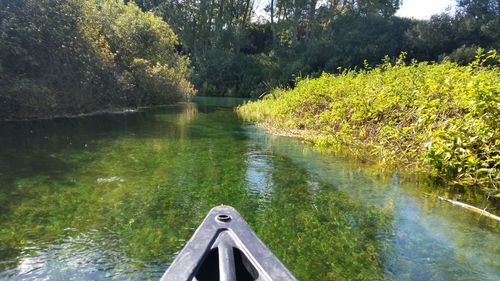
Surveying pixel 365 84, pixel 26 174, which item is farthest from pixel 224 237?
pixel 365 84

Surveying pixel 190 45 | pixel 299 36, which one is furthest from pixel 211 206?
pixel 299 36

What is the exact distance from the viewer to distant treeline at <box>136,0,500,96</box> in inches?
1076

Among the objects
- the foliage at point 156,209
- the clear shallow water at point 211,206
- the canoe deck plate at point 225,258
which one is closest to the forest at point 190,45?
the foliage at point 156,209

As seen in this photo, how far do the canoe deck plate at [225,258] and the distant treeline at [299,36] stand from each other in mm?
27005

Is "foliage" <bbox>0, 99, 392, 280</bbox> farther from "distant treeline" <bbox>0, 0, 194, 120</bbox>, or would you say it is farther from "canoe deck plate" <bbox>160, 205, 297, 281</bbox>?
"distant treeline" <bbox>0, 0, 194, 120</bbox>

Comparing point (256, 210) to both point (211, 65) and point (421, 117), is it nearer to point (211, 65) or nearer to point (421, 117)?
point (421, 117)

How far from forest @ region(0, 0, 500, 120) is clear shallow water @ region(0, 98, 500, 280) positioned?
6311 mm

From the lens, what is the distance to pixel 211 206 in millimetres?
4621

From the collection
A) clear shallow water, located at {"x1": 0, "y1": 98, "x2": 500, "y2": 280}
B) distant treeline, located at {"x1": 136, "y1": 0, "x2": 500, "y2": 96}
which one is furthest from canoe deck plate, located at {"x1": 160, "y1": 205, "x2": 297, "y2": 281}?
distant treeline, located at {"x1": 136, "y1": 0, "x2": 500, "y2": 96}

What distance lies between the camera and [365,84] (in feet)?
31.2

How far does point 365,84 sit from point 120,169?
6.27 metres

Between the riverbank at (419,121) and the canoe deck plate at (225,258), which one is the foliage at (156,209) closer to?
the canoe deck plate at (225,258)

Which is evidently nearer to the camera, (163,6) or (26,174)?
(26,174)

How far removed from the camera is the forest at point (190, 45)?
1265cm
